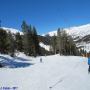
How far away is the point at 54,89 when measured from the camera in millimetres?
16438

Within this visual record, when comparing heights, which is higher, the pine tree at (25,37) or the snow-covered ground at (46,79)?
the pine tree at (25,37)

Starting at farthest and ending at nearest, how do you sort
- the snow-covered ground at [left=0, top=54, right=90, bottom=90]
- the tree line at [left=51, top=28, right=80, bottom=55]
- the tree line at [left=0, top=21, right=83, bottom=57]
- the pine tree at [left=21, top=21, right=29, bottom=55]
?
1. the tree line at [left=51, top=28, right=80, bottom=55]
2. the pine tree at [left=21, top=21, right=29, bottom=55]
3. the tree line at [left=0, top=21, right=83, bottom=57]
4. the snow-covered ground at [left=0, top=54, right=90, bottom=90]

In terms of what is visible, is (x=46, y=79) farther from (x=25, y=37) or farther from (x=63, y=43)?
(x=63, y=43)

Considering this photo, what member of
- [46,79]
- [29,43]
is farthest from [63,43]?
[46,79]

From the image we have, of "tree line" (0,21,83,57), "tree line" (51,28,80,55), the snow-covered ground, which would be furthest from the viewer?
"tree line" (51,28,80,55)

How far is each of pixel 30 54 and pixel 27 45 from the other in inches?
171

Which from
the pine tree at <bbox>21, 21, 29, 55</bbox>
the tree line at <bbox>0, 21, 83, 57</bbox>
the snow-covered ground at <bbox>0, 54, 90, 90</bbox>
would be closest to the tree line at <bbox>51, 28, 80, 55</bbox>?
the tree line at <bbox>0, 21, 83, 57</bbox>

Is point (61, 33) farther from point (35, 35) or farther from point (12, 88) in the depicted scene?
point (12, 88)

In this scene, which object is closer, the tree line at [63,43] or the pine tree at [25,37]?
the pine tree at [25,37]

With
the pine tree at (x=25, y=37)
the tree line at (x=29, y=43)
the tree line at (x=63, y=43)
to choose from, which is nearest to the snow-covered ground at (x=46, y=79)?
the tree line at (x=29, y=43)

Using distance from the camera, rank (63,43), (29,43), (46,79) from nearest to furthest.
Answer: (46,79) → (29,43) → (63,43)

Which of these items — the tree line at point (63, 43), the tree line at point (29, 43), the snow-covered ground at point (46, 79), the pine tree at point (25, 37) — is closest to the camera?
the snow-covered ground at point (46, 79)

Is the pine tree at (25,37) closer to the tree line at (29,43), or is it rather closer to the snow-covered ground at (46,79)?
the tree line at (29,43)

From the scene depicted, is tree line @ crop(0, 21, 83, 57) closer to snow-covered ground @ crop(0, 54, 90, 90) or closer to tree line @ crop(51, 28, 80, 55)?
tree line @ crop(51, 28, 80, 55)
